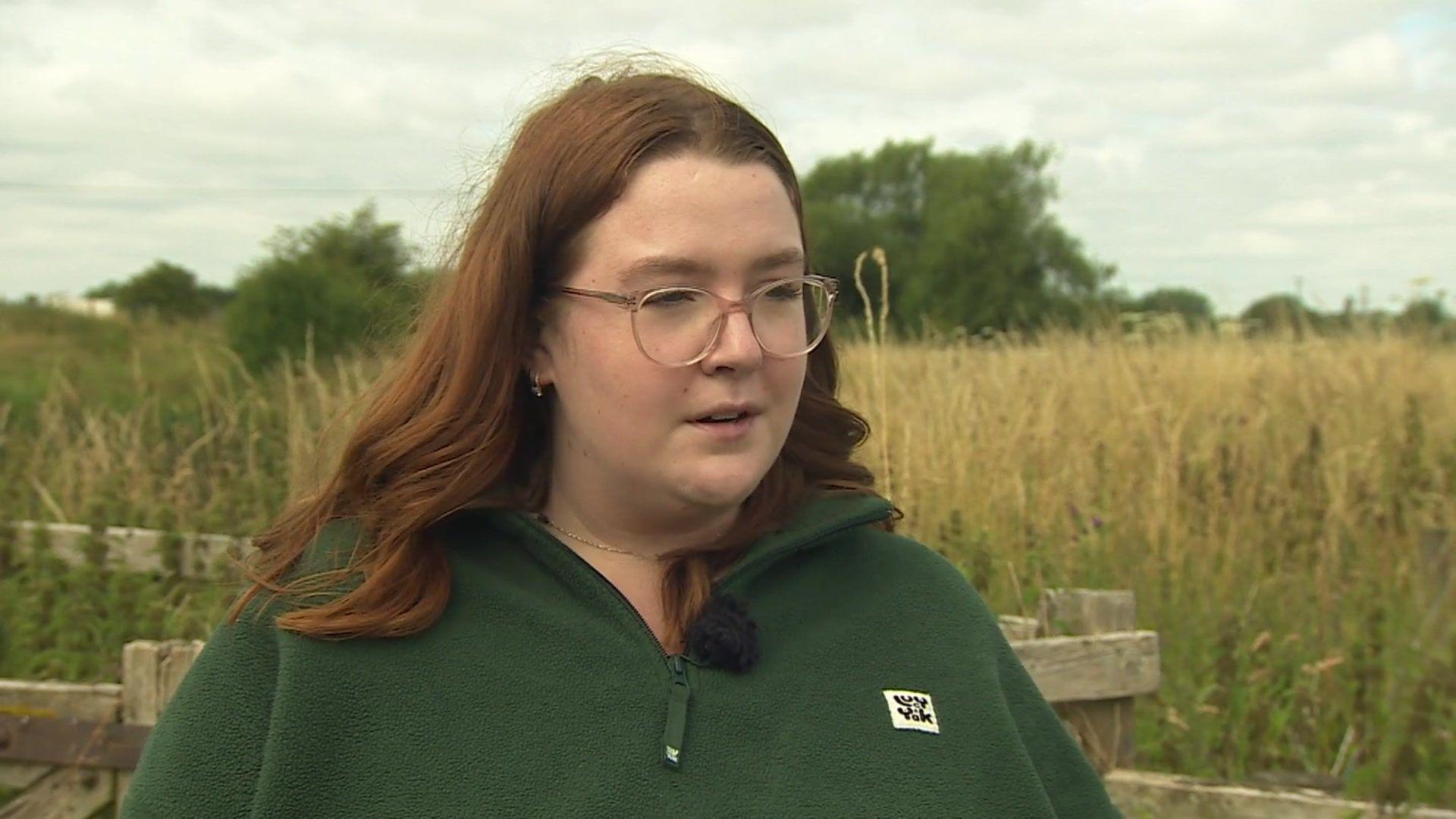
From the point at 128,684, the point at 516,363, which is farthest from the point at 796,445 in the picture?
the point at 128,684

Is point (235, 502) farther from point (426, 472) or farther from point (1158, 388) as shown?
point (1158, 388)

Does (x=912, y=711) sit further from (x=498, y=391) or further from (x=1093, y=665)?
(x=1093, y=665)

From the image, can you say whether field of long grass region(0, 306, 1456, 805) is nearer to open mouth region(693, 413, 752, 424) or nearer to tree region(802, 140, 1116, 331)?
open mouth region(693, 413, 752, 424)

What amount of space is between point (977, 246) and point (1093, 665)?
2567cm

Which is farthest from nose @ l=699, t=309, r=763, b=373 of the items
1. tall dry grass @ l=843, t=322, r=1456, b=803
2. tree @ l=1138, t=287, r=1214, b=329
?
tree @ l=1138, t=287, r=1214, b=329

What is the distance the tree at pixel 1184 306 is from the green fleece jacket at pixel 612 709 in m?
7.60

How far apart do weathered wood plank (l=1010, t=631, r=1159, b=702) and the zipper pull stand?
164cm

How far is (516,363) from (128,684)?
1.48 meters

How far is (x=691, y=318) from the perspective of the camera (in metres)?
1.88

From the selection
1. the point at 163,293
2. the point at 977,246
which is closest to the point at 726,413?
the point at 977,246

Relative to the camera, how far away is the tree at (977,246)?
26.2m

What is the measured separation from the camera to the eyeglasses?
6.12 ft

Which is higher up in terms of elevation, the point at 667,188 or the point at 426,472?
the point at 667,188

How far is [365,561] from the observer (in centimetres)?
192
